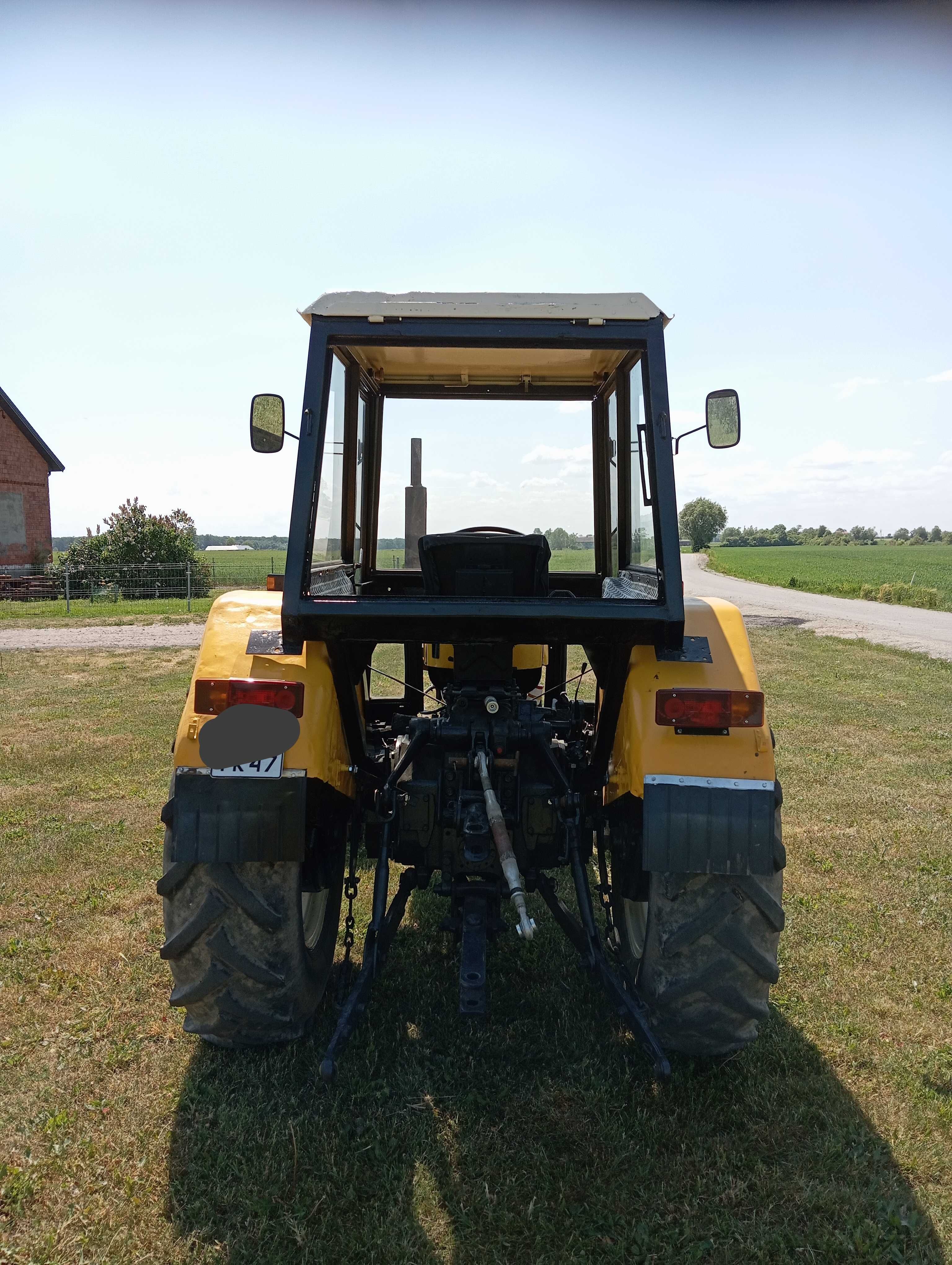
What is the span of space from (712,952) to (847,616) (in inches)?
A: 746

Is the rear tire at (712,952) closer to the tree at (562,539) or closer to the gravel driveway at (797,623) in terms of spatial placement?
the tree at (562,539)

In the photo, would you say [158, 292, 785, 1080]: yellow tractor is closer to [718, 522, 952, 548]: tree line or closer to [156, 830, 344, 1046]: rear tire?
[156, 830, 344, 1046]: rear tire

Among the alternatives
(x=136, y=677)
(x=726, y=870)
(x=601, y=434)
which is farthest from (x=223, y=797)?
(x=136, y=677)

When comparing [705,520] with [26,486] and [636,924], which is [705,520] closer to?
[26,486]

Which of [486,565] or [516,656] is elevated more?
[486,565]

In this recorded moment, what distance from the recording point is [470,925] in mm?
2764

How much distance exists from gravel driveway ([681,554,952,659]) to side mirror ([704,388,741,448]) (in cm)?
758

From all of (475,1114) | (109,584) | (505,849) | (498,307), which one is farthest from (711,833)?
(109,584)

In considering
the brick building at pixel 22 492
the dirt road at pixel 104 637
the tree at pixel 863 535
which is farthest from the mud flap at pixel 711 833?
the tree at pixel 863 535

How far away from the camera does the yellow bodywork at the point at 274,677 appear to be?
2.60 m

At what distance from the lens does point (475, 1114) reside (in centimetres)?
260

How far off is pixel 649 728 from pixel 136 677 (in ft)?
30.3

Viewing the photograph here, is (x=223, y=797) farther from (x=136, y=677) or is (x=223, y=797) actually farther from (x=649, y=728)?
(x=136, y=677)

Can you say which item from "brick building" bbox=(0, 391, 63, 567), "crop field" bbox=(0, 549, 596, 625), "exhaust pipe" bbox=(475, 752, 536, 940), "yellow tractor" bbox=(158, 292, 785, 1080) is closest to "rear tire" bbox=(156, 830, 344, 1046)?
"yellow tractor" bbox=(158, 292, 785, 1080)
